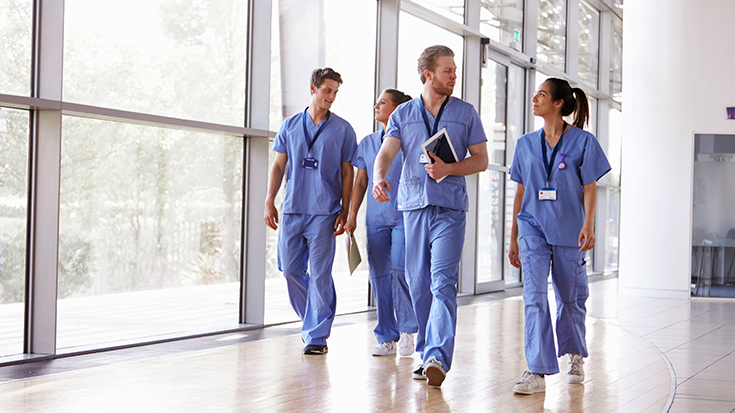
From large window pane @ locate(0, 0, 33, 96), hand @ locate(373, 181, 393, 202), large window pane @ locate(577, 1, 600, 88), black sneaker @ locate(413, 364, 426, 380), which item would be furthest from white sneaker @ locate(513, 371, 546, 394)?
large window pane @ locate(577, 1, 600, 88)

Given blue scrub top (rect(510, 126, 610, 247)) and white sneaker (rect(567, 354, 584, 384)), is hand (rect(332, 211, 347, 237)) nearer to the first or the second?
blue scrub top (rect(510, 126, 610, 247))

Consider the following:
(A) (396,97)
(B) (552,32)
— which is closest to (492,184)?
(B) (552,32)

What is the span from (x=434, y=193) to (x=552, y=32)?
7.97 metres

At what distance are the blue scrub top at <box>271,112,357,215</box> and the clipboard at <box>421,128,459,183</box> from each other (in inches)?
37.3

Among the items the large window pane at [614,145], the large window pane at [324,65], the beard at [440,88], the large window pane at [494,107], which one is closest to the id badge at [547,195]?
the beard at [440,88]

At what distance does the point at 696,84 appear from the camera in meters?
7.56

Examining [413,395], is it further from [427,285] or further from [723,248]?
[723,248]

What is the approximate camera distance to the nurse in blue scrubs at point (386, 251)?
3889 mm

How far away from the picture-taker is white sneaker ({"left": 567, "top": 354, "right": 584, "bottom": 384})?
327cm

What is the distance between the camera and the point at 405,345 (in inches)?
153

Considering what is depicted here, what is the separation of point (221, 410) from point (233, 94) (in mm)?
2878

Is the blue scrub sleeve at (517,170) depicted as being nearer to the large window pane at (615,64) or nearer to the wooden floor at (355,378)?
the wooden floor at (355,378)

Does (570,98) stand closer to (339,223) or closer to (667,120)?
(339,223)

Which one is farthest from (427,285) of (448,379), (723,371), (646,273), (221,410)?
(646,273)
